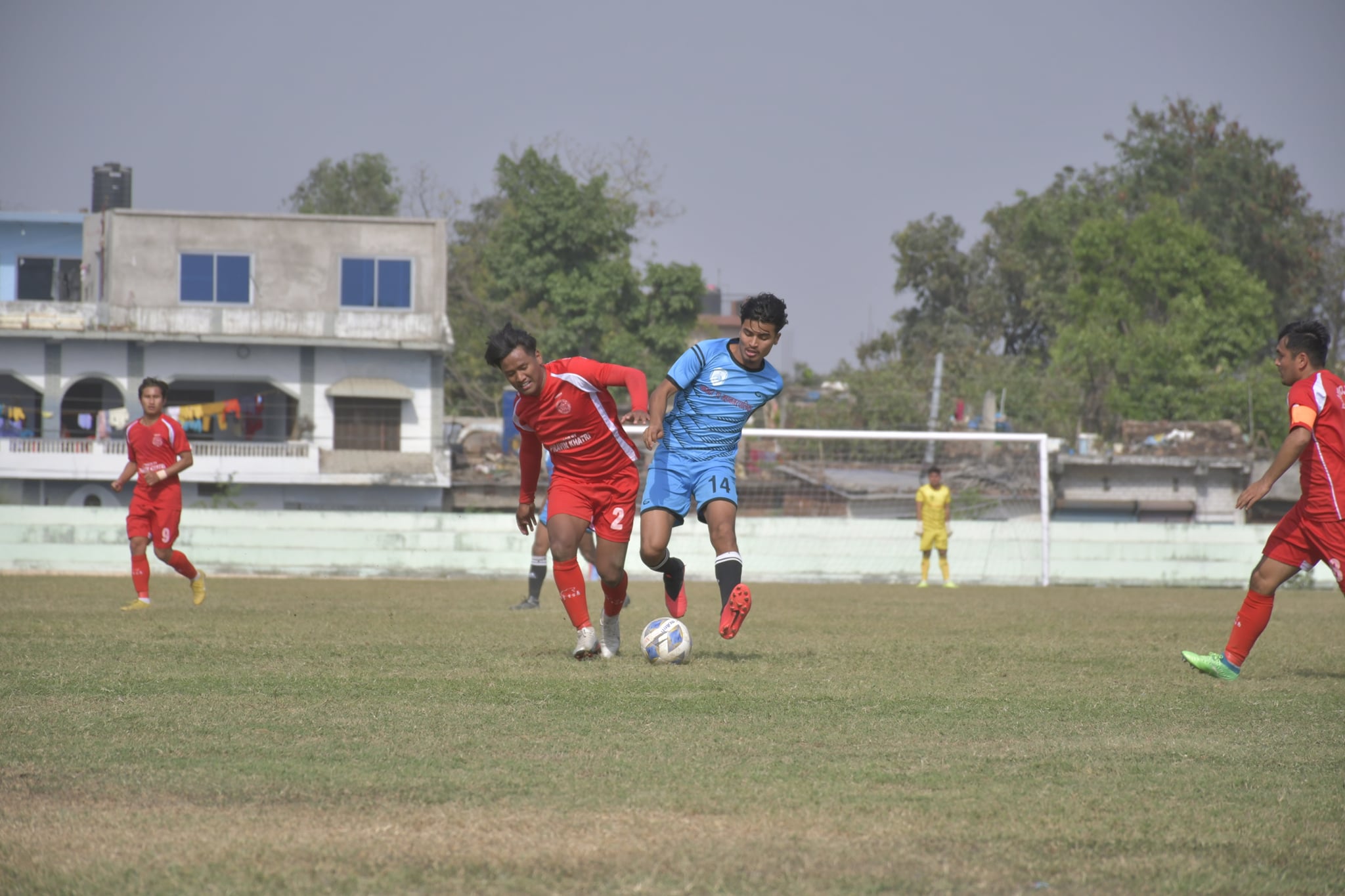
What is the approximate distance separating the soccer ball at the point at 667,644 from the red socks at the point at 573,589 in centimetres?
40

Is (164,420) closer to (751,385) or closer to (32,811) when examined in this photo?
(751,385)

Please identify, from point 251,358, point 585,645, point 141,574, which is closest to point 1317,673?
point 585,645

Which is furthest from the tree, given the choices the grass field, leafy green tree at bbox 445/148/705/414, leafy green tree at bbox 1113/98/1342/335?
the grass field

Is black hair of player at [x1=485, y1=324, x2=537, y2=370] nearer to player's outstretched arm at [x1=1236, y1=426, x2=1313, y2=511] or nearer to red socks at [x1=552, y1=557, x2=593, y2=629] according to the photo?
red socks at [x1=552, y1=557, x2=593, y2=629]

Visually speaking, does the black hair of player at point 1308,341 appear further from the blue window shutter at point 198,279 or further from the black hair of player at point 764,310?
the blue window shutter at point 198,279

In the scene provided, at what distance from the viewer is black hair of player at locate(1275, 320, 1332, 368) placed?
23.3 ft

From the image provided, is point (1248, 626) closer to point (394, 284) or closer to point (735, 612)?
point (735, 612)

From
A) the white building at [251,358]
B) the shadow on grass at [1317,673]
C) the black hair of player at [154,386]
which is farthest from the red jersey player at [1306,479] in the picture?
the white building at [251,358]

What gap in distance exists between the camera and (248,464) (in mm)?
36375

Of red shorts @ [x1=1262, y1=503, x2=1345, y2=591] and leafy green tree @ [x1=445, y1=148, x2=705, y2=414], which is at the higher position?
leafy green tree @ [x1=445, y1=148, x2=705, y2=414]

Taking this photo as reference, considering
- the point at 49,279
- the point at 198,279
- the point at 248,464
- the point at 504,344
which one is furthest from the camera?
the point at 49,279

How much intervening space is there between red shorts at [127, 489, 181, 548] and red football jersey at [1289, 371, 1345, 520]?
9.36 meters

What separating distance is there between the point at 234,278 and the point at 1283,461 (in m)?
37.2

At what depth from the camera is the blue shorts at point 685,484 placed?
7.47m
